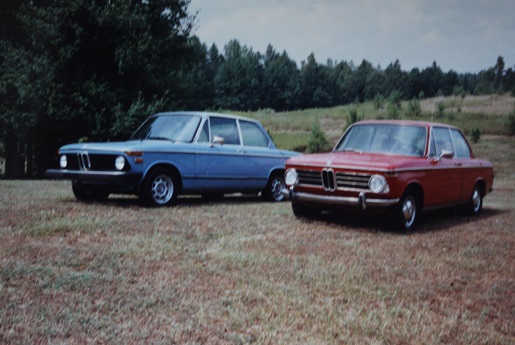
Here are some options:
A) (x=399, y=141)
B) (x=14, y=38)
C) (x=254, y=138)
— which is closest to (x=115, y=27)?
(x=14, y=38)

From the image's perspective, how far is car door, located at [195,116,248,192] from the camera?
9367 millimetres

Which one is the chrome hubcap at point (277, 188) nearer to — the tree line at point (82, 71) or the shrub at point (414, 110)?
the tree line at point (82, 71)

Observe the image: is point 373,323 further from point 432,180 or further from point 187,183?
point 187,183

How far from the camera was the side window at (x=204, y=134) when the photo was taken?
9.44 meters

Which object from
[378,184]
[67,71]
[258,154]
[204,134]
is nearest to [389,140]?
[378,184]

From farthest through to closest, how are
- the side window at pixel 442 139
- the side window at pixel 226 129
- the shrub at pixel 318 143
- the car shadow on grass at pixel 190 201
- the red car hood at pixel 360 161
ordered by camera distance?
the shrub at pixel 318 143 → the side window at pixel 226 129 → the car shadow on grass at pixel 190 201 → the side window at pixel 442 139 → the red car hood at pixel 360 161

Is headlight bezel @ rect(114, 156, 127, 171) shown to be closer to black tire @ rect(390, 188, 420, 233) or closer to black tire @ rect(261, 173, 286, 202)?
black tire @ rect(261, 173, 286, 202)

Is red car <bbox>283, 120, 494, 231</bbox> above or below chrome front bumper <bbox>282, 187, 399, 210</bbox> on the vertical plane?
above

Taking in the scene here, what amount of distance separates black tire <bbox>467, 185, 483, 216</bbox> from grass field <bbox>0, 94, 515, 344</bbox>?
1923mm

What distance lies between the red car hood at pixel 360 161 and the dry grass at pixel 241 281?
3.01ft

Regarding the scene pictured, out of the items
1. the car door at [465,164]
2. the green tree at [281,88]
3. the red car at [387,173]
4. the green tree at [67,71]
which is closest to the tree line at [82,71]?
the green tree at [67,71]

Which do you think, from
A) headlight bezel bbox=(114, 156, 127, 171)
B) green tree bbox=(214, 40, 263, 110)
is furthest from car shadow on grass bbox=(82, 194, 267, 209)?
green tree bbox=(214, 40, 263, 110)

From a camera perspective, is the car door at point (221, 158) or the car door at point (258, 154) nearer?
the car door at point (221, 158)

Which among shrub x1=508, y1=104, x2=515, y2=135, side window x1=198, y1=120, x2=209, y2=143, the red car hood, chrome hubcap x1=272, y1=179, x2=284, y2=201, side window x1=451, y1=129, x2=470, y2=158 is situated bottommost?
chrome hubcap x1=272, y1=179, x2=284, y2=201
